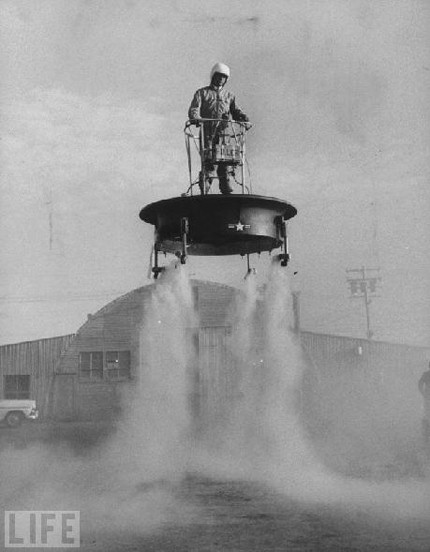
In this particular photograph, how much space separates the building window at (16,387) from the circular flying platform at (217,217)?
106ft

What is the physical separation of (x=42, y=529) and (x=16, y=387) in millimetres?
31599

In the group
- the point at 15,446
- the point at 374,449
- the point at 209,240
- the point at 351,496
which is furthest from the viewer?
the point at 15,446

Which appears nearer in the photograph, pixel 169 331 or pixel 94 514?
pixel 94 514

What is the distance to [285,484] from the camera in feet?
44.9

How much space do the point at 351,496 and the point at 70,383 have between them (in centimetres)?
2761

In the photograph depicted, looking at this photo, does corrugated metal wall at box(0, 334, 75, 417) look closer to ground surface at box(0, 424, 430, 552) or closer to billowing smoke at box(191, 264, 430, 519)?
billowing smoke at box(191, 264, 430, 519)

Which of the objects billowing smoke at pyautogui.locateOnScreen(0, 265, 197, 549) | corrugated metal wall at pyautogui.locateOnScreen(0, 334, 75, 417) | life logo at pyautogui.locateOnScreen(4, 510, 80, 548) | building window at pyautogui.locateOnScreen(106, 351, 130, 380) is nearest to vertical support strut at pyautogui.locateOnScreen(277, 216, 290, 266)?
billowing smoke at pyautogui.locateOnScreen(0, 265, 197, 549)

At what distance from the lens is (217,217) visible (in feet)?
30.0

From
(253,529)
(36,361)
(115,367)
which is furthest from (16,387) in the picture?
(253,529)

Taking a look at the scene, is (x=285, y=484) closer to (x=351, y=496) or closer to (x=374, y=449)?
(x=351, y=496)

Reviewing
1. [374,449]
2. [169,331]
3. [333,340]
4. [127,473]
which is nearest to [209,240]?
[127,473]

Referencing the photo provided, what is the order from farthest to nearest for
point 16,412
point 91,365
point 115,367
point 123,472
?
point 91,365
point 115,367
point 16,412
point 123,472

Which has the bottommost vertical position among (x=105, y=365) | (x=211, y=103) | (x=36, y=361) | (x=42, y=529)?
(x=42, y=529)

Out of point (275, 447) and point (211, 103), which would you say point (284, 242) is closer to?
point (211, 103)
